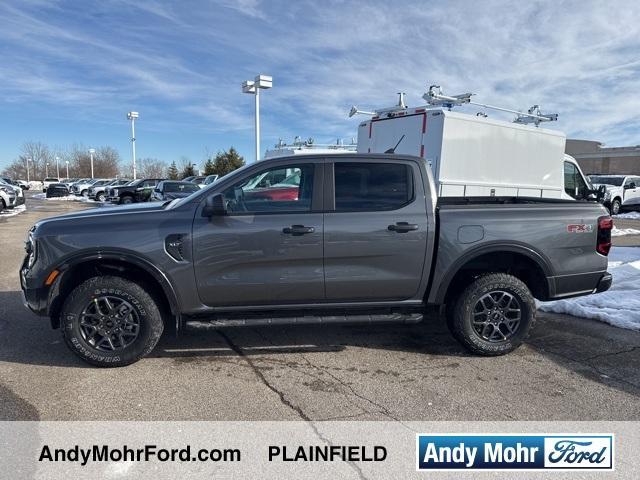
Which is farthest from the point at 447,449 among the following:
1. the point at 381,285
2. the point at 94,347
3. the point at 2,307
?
the point at 2,307

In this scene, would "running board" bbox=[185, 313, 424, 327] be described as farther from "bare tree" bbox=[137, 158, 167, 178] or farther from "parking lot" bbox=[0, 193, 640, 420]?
"bare tree" bbox=[137, 158, 167, 178]

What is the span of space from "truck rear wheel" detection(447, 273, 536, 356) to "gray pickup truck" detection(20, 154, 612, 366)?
11 millimetres

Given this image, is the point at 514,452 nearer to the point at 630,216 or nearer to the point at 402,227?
the point at 402,227

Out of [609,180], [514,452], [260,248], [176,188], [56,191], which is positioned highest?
[609,180]

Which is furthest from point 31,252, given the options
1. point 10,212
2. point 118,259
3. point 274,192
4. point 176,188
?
point 10,212

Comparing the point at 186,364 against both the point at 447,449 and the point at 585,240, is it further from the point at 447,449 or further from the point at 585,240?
the point at 585,240

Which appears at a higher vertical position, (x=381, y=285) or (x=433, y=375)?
(x=381, y=285)

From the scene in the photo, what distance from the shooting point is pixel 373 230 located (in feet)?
13.5

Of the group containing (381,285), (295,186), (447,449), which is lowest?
(447,449)

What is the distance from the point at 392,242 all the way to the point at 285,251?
957 mm

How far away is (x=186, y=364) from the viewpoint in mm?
4168

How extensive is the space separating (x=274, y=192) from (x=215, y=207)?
2.09ft

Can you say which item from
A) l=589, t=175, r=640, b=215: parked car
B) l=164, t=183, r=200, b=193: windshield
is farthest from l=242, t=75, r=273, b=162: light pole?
l=589, t=175, r=640, b=215: parked car

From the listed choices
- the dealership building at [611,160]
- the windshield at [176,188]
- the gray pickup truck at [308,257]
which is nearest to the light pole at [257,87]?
the windshield at [176,188]
